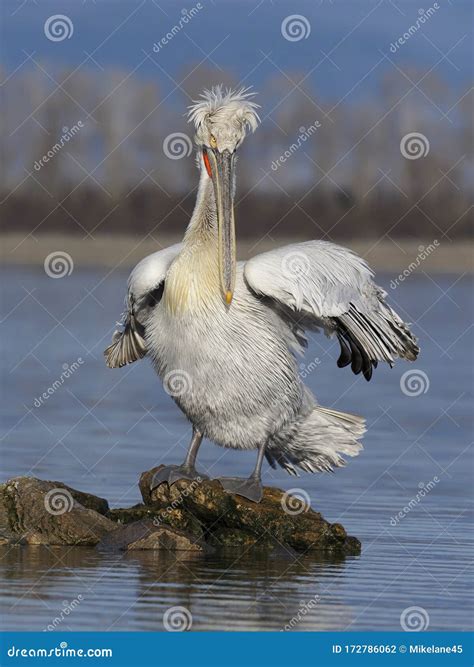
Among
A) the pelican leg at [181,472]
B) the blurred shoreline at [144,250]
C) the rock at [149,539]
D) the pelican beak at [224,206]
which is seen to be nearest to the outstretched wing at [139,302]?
the pelican beak at [224,206]

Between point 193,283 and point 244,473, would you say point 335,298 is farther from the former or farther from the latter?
point 244,473

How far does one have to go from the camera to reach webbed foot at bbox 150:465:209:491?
8672mm

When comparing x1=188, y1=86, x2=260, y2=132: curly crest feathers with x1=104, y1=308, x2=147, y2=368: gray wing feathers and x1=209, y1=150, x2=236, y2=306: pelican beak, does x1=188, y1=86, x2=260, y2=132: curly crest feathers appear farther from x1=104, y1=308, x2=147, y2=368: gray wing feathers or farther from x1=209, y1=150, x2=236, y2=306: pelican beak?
x1=104, y1=308, x2=147, y2=368: gray wing feathers

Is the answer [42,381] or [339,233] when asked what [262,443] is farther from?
[339,233]

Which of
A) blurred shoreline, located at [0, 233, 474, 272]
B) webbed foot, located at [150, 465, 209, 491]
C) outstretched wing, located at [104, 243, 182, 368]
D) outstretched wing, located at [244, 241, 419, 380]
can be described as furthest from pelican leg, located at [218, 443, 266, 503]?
blurred shoreline, located at [0, 233, 474, 272]

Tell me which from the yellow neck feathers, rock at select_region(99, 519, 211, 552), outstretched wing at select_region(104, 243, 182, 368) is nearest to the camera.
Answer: rock at select_region(99, 519, 211, 552)

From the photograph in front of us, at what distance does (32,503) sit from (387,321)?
83.0 inches

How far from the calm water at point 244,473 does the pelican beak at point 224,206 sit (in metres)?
1.49

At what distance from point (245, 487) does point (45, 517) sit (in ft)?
3.44

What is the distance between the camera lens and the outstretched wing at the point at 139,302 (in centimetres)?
880

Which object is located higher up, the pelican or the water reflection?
the pelican

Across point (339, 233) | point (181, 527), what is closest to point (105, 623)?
point (181, 527)

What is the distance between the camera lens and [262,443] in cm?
886

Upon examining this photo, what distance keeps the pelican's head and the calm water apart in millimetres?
1679
